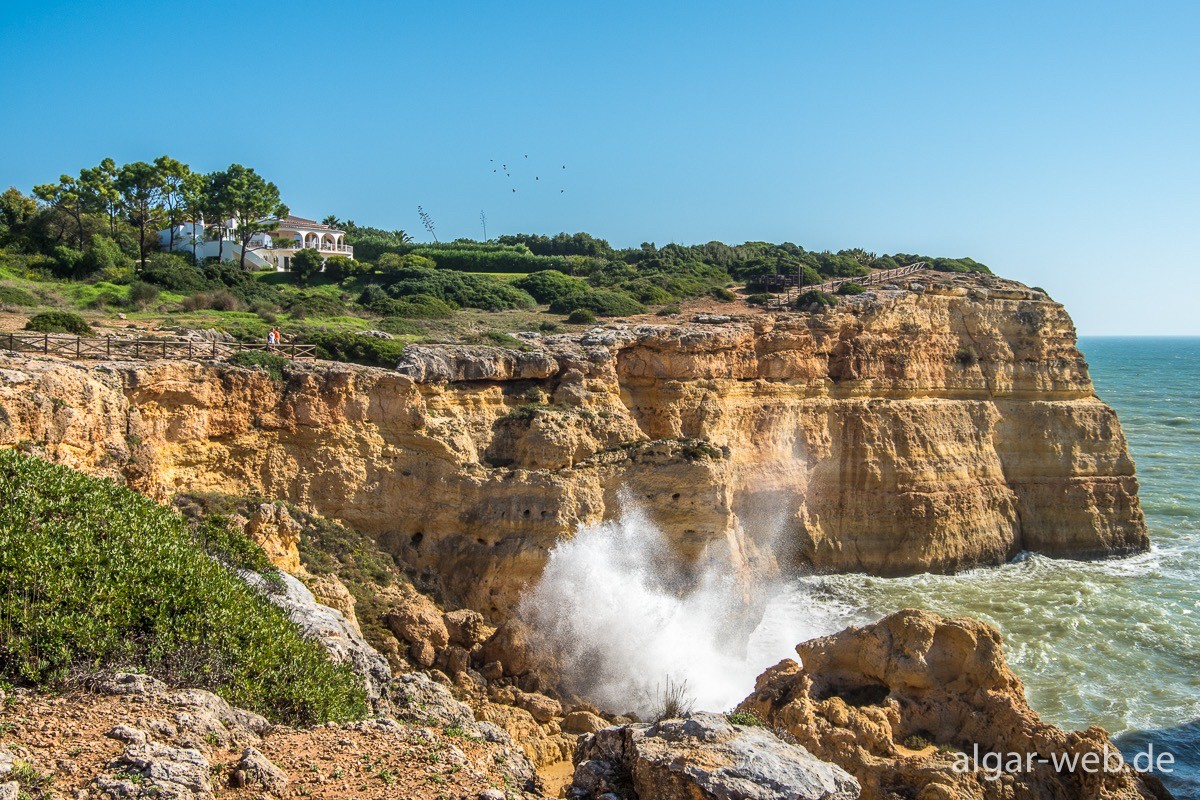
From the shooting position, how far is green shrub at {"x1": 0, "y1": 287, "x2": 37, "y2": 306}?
1115 inches

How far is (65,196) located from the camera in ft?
130

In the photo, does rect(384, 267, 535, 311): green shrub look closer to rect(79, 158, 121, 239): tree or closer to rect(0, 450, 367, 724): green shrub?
rect(79, 158, 121, 239): tree

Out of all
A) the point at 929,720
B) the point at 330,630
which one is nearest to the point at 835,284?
the point at 929,720

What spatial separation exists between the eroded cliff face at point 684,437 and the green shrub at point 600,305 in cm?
672

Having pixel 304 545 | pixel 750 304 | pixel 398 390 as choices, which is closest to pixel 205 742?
pixel 304 545

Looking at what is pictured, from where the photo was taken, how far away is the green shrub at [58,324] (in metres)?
23.2

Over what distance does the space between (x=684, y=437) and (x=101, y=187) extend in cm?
2905

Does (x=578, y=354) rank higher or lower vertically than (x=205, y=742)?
higher

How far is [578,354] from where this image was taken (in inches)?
1067

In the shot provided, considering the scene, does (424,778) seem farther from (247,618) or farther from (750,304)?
(750,304)

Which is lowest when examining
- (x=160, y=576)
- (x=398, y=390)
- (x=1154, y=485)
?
(x=1154, y=485)

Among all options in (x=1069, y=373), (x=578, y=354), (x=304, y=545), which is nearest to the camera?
(x=304, y=545)

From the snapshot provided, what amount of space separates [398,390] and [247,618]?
10.8 m

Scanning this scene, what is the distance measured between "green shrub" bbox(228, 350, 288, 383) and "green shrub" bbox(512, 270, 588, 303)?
1850cm
